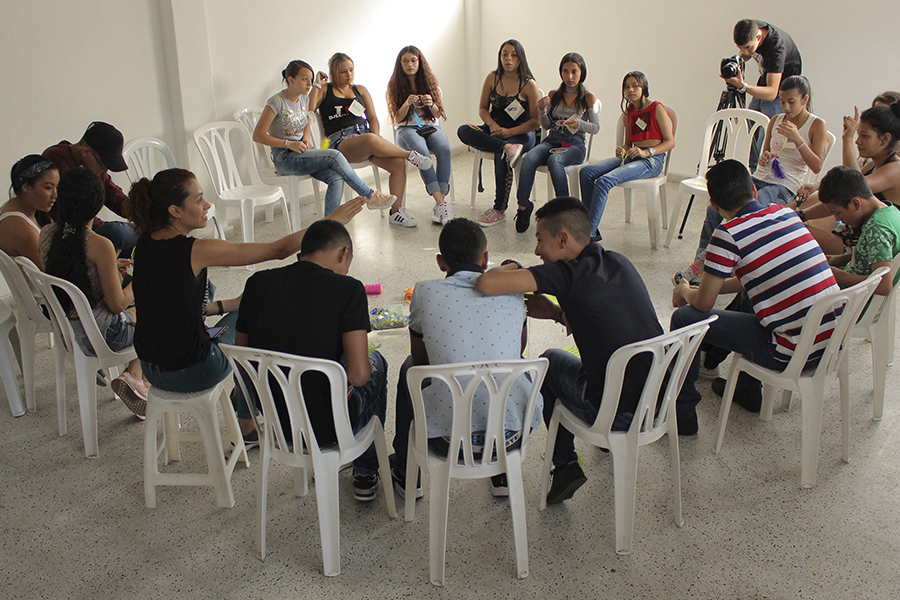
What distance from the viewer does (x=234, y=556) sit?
7.03 ft

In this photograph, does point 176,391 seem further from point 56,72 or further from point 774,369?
point 56,72

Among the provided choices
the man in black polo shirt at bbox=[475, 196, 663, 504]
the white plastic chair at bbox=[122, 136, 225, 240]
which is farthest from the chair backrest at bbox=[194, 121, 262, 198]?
the man in black polo shirt at bbox=[475, 196, 663, 504]

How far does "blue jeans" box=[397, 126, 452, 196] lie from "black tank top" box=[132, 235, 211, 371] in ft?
9.74

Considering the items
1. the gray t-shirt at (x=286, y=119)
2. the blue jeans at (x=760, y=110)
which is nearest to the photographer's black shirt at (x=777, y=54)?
the blue jeans at (x=760, y=110)

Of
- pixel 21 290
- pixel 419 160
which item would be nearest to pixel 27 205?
pixel 21 290

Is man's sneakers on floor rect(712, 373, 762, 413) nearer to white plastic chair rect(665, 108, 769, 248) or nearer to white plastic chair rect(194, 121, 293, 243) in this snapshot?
white plastic chair rect(665, 108, 769, 248)

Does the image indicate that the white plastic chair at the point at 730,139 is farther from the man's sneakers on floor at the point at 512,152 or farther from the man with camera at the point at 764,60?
the man's sneakers on floor at the point at 512,152

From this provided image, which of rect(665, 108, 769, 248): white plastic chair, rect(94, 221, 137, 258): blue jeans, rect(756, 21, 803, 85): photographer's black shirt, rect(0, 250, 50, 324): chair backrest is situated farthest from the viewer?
rect(756, 21, 803, 85): photographer's black shirt

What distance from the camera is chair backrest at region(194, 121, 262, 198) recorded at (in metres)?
4.52

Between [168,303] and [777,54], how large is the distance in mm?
4298

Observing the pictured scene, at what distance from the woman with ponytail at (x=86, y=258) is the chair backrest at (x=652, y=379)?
1.76 metres

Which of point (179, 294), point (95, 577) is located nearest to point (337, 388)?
point (179, 294)

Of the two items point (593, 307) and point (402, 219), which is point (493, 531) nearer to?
point (593, 307)

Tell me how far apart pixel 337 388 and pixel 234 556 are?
702mm
